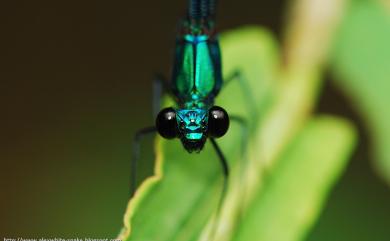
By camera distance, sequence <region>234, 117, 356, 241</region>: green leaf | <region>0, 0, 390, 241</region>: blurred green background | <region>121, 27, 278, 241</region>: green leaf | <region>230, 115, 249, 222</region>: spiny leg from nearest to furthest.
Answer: <region>121, 27, 278, 241</region>: green leaf < <region>234, 117, 356, 241</region>: green leaf < <region>230, 115, 249, 222</region>: spiny leg < <region>0, 0, 390, 241</region>: blurred green background

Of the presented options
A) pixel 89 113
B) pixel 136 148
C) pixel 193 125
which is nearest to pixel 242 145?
pixel 193 125

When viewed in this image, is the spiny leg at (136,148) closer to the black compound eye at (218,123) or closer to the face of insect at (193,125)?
the face of insect at (193,125)

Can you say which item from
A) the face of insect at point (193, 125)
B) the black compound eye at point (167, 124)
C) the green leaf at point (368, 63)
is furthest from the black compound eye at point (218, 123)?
the green leaf at point (368, 63)

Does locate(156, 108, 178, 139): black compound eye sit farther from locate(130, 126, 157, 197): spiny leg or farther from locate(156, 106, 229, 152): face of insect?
locate(130, 126, 157, 197): spiny leg

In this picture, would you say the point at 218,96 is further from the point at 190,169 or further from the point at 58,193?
the point at 58,193

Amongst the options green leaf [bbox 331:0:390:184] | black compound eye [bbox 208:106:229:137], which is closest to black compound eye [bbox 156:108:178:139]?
black compound eye [bbox 208:106:229:137]

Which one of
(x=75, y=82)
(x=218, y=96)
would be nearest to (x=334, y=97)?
(x=218, y=96)
